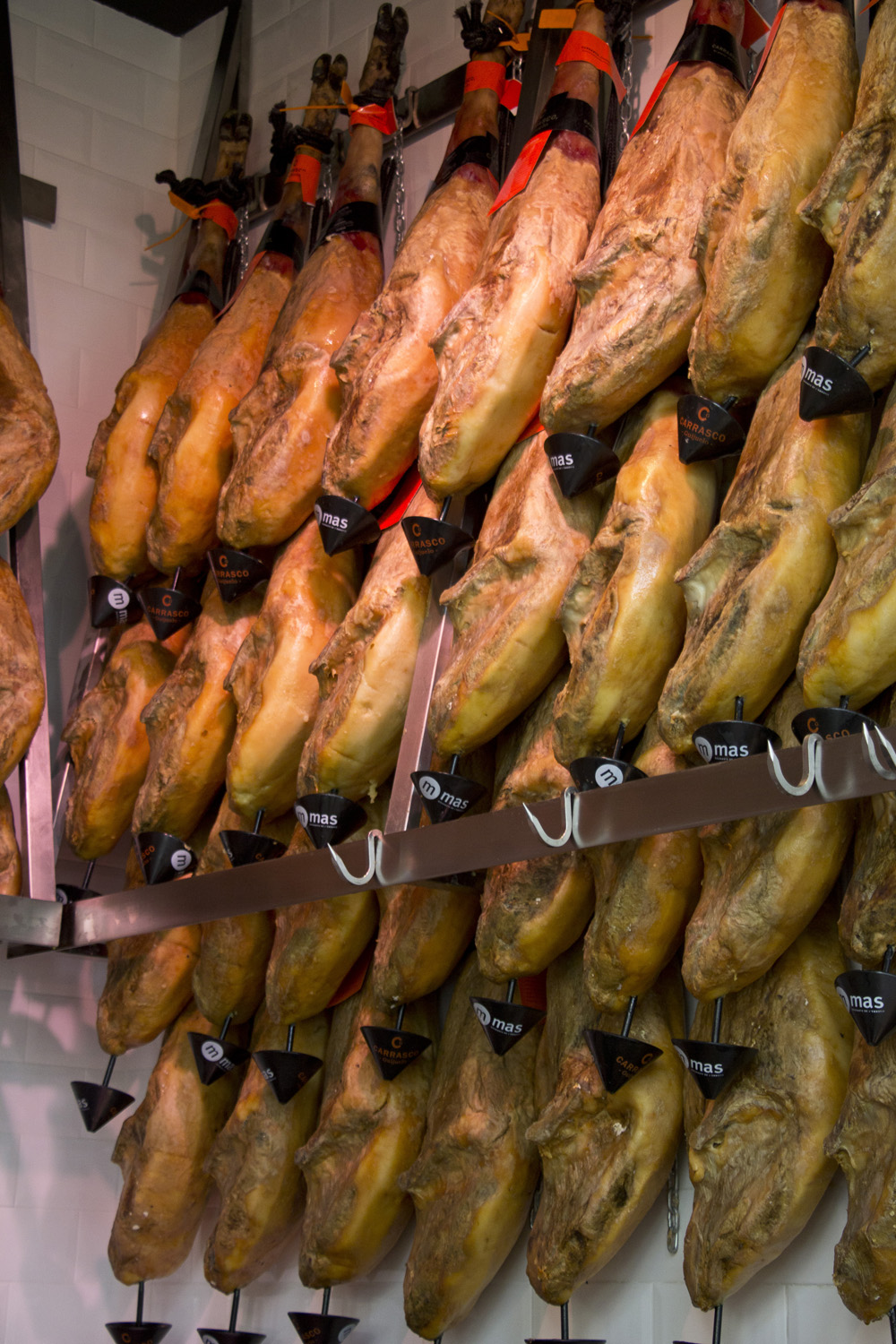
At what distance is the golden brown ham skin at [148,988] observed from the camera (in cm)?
388

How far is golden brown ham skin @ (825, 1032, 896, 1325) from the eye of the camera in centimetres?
214

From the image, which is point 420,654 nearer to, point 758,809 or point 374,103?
point 758,809

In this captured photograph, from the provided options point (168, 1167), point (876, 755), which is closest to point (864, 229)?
point (876, 755)

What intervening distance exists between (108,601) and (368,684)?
54.6 inches

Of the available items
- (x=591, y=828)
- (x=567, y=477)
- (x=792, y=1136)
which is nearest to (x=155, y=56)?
(x=567, y=477)

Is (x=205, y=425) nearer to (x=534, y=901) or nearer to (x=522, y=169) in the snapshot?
(x=522, y=169)

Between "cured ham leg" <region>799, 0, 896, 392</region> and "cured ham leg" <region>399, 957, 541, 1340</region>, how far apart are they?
1598 millimetres

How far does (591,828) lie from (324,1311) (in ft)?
5.45

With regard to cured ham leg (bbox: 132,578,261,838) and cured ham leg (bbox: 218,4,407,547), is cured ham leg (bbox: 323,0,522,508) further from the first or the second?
cured ham leg (bbox: 132,578,261,838)

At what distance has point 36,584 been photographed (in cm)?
419

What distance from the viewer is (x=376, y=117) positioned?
14.2 ft

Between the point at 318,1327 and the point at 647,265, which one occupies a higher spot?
the point at 647,265

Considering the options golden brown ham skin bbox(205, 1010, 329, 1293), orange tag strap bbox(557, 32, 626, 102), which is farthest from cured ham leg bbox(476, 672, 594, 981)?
orange tag strap bbox(557, 32, 626, 102)

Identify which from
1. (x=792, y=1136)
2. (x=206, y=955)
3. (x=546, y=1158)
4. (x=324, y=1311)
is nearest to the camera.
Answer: (x=792, y=1136)
